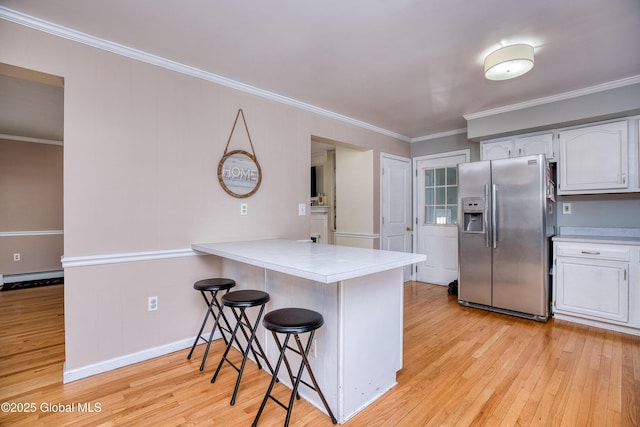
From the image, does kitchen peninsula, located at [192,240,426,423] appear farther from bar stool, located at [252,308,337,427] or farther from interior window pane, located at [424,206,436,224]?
interior window pane, located at [424,206,436,224]

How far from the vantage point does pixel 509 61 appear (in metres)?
2.20

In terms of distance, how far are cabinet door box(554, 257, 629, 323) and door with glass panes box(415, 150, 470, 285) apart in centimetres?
146

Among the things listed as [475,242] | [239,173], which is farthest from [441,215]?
[239,173]

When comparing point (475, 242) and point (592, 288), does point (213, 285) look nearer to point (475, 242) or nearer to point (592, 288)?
point (475, 242)

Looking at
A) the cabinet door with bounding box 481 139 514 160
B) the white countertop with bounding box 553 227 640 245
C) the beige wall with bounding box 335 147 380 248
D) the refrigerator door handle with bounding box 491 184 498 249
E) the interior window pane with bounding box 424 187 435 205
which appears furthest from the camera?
the interior window pane with bounding box 424 187 435 205

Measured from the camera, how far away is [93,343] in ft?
6.99

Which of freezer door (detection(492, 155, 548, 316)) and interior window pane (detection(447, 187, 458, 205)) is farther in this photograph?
interior window pane (detection(447, 187, 458, 205))

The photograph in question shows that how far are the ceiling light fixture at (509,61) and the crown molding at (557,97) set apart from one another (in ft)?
4.27

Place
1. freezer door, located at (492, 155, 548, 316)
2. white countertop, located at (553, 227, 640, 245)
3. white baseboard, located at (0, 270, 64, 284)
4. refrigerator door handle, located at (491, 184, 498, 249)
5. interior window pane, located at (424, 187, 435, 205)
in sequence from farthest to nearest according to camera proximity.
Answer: interior window pane, located at (424, 187, 435, 205), white baseboard, located at (0, 270, 64, 284), refrigerator door handle, located at (491, 184, 498, 249), freezer door, located at (492, 155, 548, 316), white countertop, located at (553, 227, 640, 245)

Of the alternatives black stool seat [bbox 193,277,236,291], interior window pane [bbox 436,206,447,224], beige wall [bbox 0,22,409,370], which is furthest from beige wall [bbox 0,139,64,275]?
interior window pane [bbox 436,206,447,224]

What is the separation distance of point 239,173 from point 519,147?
3393 millimetres

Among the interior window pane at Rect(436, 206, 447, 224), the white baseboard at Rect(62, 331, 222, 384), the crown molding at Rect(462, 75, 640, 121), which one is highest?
the crown molding at Rect(462, 75, 640, 121)

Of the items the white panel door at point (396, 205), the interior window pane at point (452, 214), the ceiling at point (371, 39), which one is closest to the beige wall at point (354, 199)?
the white panel door at point (396, 205)

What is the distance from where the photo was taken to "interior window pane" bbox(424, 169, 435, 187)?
191 inches
